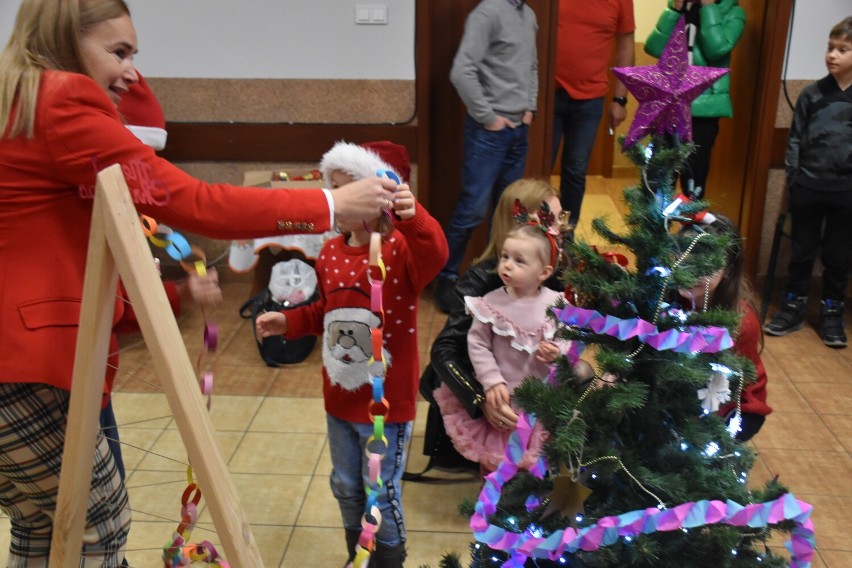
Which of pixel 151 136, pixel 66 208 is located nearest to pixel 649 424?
pixel 66 208

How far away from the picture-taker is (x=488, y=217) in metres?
4.52

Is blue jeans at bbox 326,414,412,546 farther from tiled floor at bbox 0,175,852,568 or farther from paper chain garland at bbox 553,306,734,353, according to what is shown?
paper chain garland at bbox 553,306,734,353

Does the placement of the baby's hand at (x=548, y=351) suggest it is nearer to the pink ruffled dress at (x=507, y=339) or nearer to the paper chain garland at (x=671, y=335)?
the pink ruffled dress at (x=507, y=339)

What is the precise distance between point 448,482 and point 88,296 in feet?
5.66

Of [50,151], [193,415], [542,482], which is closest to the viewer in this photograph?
[193,415]

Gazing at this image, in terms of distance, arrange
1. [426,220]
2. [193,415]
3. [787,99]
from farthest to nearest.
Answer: [787,99] → [426,220] → [193,415]

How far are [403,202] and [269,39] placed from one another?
3004 millimetres

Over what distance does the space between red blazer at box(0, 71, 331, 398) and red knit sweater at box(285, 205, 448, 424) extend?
1.54 feet

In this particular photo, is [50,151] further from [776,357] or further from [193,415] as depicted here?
[776,357]

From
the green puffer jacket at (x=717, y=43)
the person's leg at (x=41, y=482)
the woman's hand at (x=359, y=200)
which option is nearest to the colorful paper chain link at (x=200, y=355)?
the person's leg at (x=41, y=482)

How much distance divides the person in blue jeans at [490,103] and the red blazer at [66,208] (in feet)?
8.34

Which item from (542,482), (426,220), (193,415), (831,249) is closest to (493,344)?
(426,220)

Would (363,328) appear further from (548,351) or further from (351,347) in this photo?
(548,351)

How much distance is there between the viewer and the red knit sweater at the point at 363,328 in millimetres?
1961
